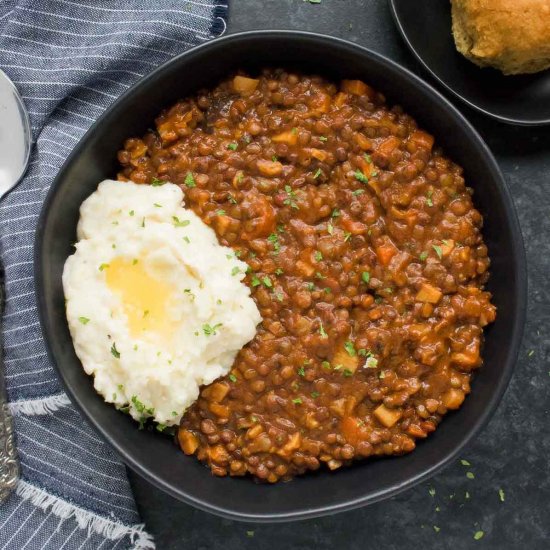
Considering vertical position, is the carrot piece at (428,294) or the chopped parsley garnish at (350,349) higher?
the carrot piece at (428,294)

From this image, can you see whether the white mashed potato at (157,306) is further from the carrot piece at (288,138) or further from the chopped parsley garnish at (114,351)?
the carrot piece at (288,138)

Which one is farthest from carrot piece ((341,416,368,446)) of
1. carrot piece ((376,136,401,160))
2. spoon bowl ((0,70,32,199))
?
spoon bowl ((0,70,32,199))

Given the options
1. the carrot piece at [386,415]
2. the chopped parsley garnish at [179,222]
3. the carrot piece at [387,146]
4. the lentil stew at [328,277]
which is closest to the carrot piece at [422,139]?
the lentil stew at [328,277]

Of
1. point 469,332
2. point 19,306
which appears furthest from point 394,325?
point 19,306

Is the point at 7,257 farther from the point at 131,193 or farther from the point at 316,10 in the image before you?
the point at 316,10

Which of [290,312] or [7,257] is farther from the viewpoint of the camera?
[7,257]

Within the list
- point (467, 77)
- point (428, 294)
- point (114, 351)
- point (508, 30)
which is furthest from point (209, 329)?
point (508, 30)
